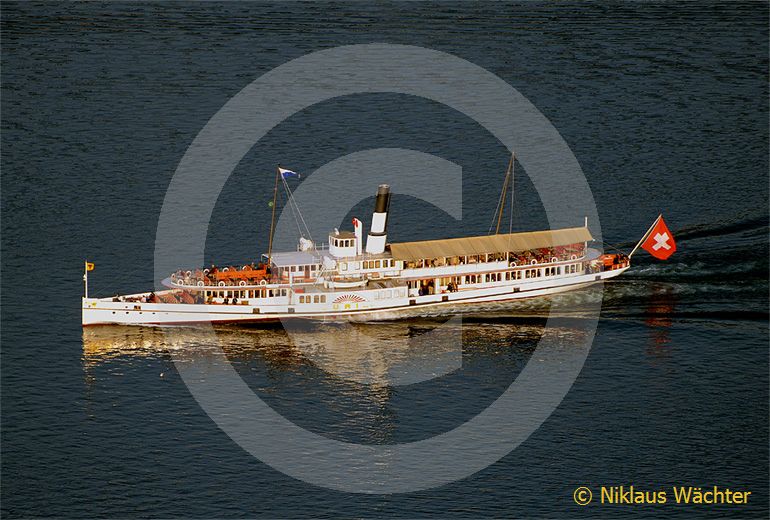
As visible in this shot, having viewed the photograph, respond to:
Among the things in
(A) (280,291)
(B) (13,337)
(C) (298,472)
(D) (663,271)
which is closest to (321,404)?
(C) (298,472)

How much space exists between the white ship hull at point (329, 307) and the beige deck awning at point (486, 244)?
14.6 ft

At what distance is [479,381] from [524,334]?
1572 centimetres

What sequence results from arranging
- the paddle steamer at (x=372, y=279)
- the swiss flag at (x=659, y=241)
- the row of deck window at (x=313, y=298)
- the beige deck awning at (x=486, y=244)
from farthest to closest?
the swiss flag at (x=659, y=241), the beige deck awning at (x=486, y=244), the row of deck window at (x=313, y=298), the paddle steamer at (x=372, y=279)

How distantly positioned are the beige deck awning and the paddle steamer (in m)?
0.12

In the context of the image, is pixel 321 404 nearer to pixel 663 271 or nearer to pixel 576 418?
pixel 576 418

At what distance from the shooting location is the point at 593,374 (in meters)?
172

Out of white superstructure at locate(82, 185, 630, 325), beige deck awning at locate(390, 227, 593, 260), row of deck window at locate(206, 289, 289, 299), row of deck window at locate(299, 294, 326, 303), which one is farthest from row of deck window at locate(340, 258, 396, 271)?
row of deck window at locate(206, 289, 289, 299)

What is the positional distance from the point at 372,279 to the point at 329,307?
7522 millimetres

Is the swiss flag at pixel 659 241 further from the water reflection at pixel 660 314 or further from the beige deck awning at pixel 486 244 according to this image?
the beige deck awning at pixel 486 244

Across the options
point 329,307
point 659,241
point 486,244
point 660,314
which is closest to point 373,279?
point 329,307

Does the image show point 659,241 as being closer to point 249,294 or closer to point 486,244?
point 486,244

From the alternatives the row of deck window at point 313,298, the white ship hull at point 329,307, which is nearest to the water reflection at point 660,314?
the white ship hull at point 329,307

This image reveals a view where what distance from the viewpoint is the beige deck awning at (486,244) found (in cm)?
19188

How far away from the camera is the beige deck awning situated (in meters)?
192
